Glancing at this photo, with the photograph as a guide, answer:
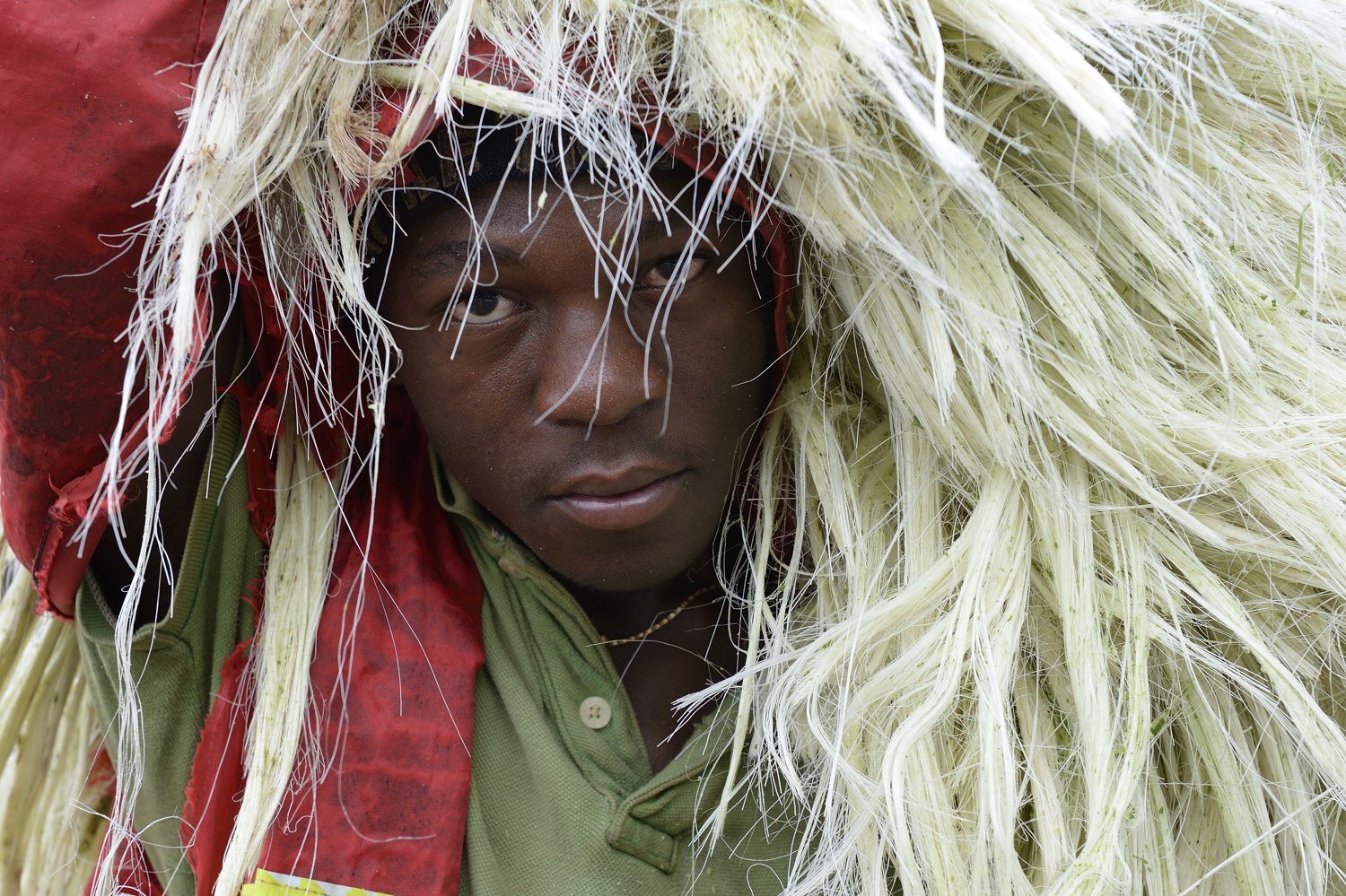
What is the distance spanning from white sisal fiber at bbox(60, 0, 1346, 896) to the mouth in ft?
0.63

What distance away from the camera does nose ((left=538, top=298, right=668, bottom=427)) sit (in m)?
0.98

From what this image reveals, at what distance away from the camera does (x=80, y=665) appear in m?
1.38

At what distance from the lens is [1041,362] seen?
97 centimetres

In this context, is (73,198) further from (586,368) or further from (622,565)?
(622,565)

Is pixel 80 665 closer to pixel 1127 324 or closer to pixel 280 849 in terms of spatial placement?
pixel 280 849

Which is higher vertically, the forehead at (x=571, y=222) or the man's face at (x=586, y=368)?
the forehead at (x=571, y=222)

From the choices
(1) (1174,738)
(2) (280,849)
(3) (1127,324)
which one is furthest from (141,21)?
(1) (1174,738)

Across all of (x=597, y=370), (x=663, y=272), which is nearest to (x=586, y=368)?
(x=597, y=370)

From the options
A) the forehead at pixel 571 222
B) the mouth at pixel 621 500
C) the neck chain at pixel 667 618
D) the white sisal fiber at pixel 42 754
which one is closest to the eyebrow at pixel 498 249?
the forehead at pixel 571 222

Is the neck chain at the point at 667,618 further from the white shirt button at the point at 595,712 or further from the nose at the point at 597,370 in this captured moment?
the nose at the point at 597,370

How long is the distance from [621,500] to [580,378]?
0.13 m

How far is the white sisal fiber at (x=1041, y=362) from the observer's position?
2.99 feet

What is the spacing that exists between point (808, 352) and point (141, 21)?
0.65m

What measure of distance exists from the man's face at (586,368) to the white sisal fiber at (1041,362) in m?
0.05
